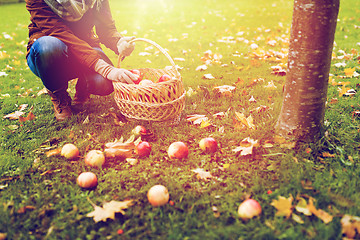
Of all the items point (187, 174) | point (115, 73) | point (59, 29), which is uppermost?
point (59, 29)

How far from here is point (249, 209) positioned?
1.58 meters

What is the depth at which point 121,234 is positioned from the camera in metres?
1.55

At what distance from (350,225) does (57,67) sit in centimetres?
260

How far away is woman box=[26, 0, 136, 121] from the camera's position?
253 centimetres

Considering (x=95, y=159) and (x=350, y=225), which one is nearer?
(x=350, y=225)

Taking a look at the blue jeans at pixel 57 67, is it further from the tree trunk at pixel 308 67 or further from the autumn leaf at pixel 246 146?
the tree trunk at pixel 308 67

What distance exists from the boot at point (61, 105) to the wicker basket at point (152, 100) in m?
0.61

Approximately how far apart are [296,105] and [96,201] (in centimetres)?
159

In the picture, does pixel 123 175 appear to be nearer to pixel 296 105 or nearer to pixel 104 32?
pixel 296 105

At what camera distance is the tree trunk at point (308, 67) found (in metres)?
1.86

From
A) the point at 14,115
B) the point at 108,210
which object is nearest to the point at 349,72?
the point at 108,210

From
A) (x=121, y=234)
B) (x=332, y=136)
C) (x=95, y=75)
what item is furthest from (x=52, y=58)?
(x=332, y=136)

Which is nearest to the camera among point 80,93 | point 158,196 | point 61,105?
point 158,196

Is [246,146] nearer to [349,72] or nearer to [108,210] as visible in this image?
[108,210]
